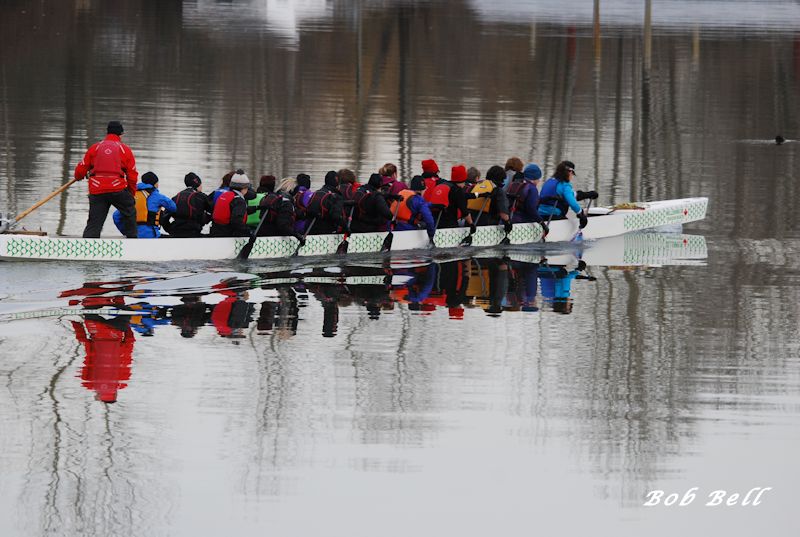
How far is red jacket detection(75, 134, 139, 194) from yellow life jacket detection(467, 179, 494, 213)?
5.94 meters

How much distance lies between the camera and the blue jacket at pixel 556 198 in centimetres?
2652

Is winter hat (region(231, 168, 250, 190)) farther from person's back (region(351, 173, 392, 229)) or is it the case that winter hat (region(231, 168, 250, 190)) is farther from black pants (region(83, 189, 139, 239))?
person's back (region(351, 173, 392, 229))

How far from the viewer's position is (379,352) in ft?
59.2

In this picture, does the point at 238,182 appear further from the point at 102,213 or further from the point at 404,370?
the point at 404,370

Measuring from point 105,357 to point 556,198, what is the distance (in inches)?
442

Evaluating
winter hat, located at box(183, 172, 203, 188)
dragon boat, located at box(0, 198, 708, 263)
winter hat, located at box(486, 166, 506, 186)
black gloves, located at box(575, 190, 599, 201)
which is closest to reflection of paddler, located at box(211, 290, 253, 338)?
dragon boat, located at box(0, 198, 708, 263)

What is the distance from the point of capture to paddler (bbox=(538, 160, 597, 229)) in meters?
26.5

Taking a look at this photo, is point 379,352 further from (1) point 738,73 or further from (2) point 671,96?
(1) point 738,73

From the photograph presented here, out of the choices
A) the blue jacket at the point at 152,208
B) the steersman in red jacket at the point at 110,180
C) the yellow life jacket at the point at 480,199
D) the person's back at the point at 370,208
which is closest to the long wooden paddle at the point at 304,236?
the person's back at the point at 370,208

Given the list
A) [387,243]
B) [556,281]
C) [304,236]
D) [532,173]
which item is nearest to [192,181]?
[304,236]

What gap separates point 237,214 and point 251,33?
4398cm

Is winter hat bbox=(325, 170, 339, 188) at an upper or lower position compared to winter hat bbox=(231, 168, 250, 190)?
upper

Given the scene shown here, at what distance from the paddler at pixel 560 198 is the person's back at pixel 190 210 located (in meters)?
6.35

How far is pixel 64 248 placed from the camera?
21.7 m
